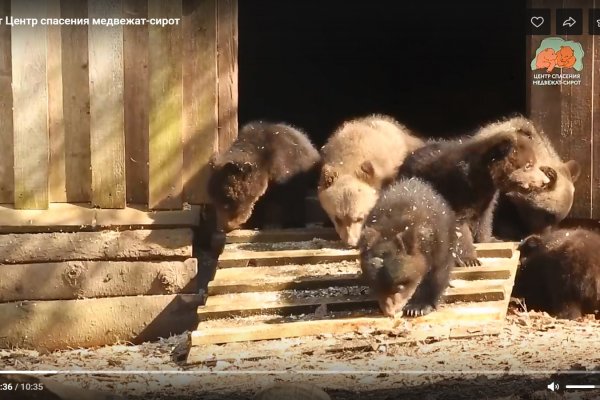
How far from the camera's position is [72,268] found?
5.31m

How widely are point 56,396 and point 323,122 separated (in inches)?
229

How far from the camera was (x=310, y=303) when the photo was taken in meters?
4.74

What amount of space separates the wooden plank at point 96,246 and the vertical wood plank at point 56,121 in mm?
232

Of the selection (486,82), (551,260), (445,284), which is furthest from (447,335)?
(486,82)

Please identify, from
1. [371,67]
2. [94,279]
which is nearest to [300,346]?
[94,279]

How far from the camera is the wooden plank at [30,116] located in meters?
5.05

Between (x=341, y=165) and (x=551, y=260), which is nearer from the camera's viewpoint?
(x=551, y=260)

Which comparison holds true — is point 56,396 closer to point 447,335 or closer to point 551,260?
point 447,335

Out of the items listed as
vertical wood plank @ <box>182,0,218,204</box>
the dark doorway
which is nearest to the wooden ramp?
vertical wood plank @ <box>182,0,218,204</box>

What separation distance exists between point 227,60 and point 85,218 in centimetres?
118

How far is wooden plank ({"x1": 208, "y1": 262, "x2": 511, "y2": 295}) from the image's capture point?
16.2ft

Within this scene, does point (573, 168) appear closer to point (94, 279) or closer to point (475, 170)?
point (475, 170)

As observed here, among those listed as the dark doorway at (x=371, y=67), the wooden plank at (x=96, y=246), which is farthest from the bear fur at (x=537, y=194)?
the wooden plank at (x=96, y=246)

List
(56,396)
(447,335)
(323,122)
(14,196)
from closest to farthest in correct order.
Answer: (56,396) → (447,335) → (14,196) → (323,122)
